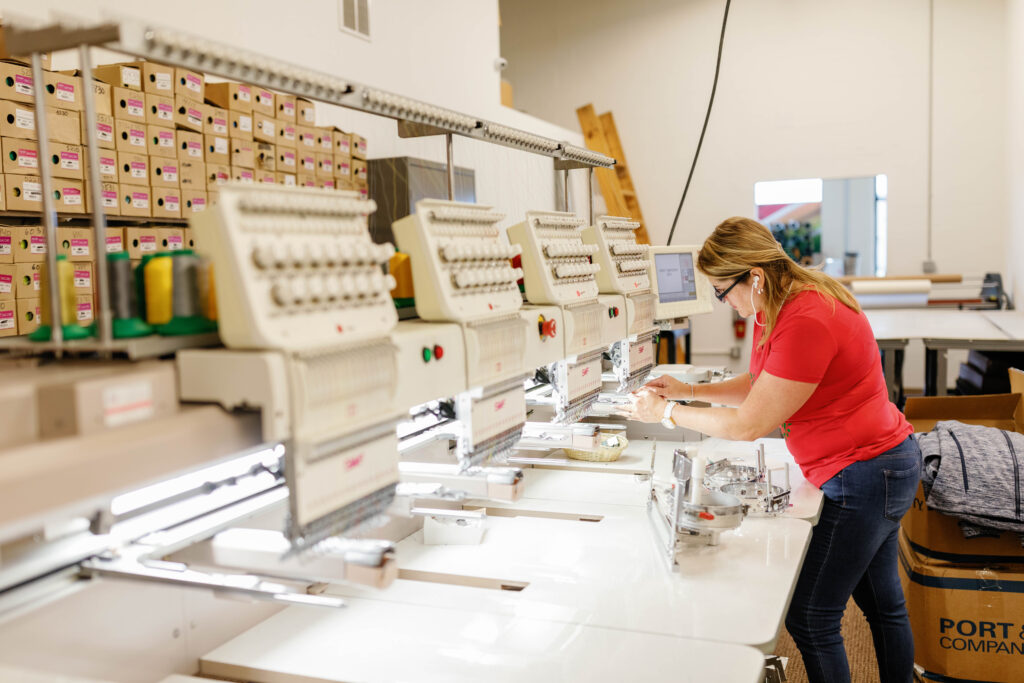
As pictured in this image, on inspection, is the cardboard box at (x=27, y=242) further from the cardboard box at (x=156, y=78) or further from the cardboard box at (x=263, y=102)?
the cardboard box at (x=263, y=102)

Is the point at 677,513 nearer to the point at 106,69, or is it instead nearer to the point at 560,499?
the point at 560,499

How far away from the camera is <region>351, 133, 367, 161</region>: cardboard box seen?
4.71 meters

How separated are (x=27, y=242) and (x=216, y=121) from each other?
103 centimetres

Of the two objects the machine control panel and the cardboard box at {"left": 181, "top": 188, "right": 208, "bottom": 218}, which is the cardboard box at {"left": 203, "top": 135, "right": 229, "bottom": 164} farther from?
the machine control panel

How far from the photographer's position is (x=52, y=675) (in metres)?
1.33

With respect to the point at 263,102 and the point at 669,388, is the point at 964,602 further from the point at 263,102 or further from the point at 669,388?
the point at 263,102

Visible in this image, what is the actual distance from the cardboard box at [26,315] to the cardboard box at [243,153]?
115 cm

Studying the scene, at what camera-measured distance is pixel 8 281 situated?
3016 mm

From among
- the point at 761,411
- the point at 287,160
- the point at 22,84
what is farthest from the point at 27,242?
the point at 761,411

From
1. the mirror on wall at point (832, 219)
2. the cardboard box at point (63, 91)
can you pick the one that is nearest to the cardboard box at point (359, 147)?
the cardboard box at point (63, 91)

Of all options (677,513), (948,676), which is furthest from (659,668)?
(948,676)

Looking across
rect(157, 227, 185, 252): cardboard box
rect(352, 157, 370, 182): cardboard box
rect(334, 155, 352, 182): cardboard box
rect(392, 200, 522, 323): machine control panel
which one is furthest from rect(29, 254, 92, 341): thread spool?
rect(352, 157, 370, 182): cardboard box

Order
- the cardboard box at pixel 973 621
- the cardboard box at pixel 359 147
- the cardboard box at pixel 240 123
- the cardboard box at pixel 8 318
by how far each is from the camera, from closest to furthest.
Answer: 1. the cardboard box at pixel 973 621
2. the cardboard box at pixel 8 318
3. the cardboard box at pixel 240 123
4. the cardboard box at pixel 359 147

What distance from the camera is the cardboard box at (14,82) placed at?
2920 millimetres
